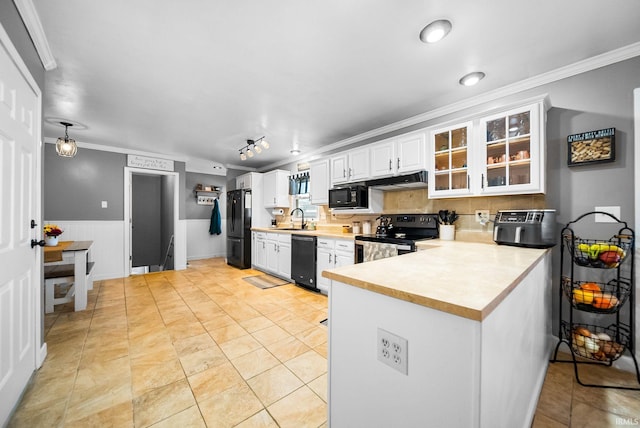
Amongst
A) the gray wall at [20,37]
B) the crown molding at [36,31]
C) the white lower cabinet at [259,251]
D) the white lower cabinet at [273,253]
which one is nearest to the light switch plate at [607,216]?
the white lower cabinet at [273,253]

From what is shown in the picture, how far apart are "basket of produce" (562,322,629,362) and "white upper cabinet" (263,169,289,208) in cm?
446

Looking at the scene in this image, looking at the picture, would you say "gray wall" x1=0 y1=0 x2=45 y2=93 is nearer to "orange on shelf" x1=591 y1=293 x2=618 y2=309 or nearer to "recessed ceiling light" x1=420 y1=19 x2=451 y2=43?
"recessed ceiling light" x1=420 y1=19 x2=451 y2=43

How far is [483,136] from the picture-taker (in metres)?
2.38

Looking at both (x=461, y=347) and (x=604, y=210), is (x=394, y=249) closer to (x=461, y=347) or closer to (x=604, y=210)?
(x=604, y=210)

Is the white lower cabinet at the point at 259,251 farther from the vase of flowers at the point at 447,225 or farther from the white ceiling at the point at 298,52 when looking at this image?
the vase of flowers at the point at 447,225

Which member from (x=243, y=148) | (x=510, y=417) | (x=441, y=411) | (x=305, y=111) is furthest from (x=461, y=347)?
(x=243, y=148)

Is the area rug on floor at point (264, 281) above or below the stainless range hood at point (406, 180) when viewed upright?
below

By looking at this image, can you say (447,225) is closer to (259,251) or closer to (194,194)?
(259,251)

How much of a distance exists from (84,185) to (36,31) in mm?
3529

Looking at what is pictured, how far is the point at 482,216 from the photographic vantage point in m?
2.61

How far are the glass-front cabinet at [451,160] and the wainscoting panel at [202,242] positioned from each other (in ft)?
18.8

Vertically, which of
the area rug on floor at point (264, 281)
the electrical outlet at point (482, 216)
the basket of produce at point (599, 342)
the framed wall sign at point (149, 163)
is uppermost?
the framed wall sign at point (149, 163)

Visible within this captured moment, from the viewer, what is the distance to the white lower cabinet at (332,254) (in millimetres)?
3275

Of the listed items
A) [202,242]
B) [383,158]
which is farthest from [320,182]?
[202,242]
